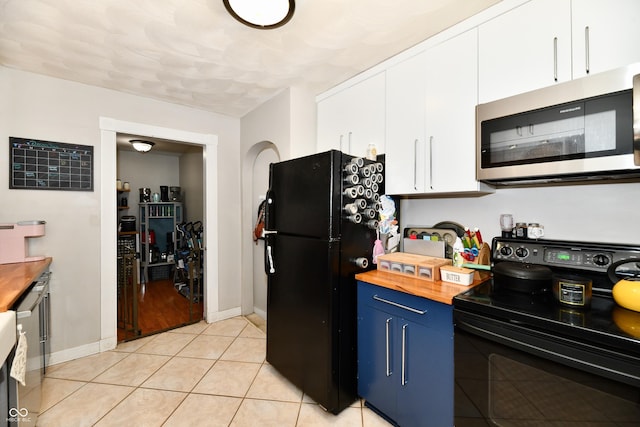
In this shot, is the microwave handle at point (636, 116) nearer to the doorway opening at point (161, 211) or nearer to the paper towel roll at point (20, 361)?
the paper towel roll at point (20, 361)

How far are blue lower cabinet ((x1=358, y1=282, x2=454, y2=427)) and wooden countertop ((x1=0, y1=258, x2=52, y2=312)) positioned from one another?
5.82 feet

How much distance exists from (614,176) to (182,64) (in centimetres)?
280

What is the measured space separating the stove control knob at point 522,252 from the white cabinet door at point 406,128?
2.09ft

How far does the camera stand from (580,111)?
1.23m

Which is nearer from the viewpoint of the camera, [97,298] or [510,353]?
[510,353]

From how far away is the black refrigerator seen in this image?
1.70 m

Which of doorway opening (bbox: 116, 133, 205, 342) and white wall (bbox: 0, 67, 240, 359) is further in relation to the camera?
doorway opening (bbox: 116, 133, 205, 342)

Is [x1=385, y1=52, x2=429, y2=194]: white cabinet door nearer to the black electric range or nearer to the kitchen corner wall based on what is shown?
the kitchen corner wall

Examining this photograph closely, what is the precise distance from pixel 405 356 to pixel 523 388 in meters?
0.57

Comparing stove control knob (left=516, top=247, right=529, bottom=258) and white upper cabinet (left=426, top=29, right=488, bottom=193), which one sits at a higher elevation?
white upper cabinet (left=426, top=29, right=488, bottom=193)

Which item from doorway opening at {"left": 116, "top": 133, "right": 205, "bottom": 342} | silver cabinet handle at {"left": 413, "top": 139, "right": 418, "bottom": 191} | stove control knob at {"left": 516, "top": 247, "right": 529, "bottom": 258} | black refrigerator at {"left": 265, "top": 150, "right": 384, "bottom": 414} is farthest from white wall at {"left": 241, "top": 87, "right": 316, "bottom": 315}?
stove control knob at {"left": 516, "top": 247, "right": 529, "bottom": 258}

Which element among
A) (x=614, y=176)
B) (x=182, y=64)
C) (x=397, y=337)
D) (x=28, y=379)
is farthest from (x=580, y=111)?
(x=28, y=379)

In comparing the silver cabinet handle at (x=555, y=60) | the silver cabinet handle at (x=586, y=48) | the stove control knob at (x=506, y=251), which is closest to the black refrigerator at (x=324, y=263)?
the stove control knob at (x=506, y=251)

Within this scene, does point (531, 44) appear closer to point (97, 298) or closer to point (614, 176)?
point (614, 176)
